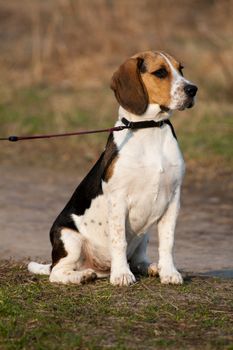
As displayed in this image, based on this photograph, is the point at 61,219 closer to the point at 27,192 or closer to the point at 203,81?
the point at 27,192

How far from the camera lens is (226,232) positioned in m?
9.47

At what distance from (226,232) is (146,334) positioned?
440 centimetres

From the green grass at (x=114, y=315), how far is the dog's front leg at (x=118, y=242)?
0.25ft

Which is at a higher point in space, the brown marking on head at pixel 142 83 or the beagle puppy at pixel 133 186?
the brown marking on head at pixel 142 83

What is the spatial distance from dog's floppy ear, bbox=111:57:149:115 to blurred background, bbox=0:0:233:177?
587 centimetres

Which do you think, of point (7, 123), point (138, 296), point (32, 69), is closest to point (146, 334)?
point (138, 296)

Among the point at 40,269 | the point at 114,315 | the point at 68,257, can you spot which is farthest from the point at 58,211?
the point at 114,315

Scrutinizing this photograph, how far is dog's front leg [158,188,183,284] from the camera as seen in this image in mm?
6270

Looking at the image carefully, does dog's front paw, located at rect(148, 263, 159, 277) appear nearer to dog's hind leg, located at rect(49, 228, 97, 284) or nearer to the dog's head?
dog's hind leg, located at rect(49, 228, 97, 284)

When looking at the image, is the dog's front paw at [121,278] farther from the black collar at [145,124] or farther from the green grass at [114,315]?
the black collar at [145,124]

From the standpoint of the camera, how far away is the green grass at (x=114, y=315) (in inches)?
199

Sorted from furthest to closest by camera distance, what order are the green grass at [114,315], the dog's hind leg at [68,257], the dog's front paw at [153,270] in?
the dog's front paw at [153,270] → the dog's hind leg at [68,257] → the green grass at [114,315]

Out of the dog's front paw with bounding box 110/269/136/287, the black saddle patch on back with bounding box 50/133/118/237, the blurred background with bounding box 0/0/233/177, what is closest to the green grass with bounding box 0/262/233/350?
the dog's front paw with bounding box 110/269/136/287

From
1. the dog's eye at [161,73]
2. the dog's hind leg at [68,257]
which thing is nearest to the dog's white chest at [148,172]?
the dog's eye at [161,73]
